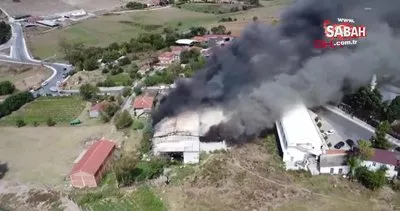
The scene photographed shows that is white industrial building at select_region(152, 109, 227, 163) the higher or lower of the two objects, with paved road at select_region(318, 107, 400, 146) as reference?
higher

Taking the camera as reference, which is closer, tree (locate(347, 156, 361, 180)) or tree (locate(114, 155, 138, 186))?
tree (locate(347, 156, 361, 180))

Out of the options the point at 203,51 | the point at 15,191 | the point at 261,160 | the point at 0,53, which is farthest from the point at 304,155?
the point at 0,53

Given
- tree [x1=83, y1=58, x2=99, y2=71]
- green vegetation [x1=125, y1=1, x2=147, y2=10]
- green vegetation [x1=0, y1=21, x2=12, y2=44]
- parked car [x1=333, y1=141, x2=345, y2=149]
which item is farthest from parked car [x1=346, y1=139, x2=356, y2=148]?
green vegetation [x1=125, y1=1, x2=147, y2=10]

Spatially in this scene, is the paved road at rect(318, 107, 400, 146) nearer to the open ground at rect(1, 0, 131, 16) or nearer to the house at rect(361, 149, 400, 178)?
the house at rect(361, 149, 400, 178)

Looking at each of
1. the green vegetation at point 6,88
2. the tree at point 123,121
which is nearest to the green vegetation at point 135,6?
the green vegetation at point 6,88

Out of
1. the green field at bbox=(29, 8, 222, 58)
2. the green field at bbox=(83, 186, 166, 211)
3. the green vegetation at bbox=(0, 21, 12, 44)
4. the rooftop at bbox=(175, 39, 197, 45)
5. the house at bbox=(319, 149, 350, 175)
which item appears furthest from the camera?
the green vegetation at bbox=(0, 21, 12, 44)

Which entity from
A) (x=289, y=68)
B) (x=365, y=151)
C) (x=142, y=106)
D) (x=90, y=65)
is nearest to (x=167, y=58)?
(x=90, y=65)

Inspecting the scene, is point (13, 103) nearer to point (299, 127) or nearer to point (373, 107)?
point (299, 127)

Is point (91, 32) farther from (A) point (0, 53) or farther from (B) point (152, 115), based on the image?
(B) point (152, 115)
